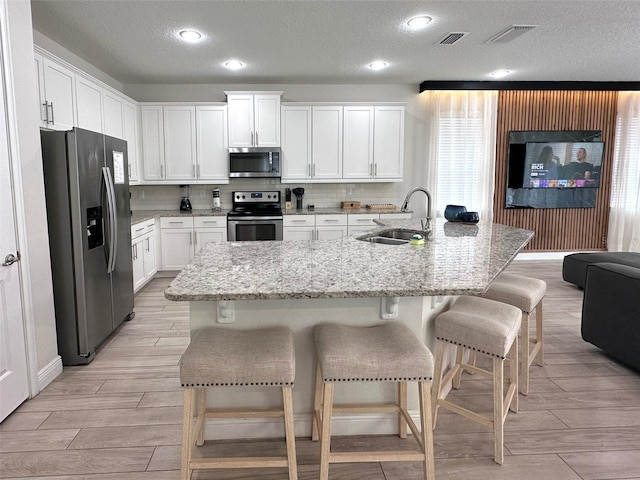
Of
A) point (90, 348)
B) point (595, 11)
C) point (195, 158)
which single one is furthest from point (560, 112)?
point (90, 348)

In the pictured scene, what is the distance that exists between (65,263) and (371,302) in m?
2.19

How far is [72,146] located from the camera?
9.36 ft

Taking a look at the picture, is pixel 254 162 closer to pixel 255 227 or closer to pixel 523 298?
pixel 255 227

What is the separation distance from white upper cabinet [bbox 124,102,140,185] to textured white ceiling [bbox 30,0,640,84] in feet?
1.46

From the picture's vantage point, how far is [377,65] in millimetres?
4895

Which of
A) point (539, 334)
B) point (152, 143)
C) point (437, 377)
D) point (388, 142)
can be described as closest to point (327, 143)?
point (388, 142)

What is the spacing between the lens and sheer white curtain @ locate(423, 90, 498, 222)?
5.99 meters

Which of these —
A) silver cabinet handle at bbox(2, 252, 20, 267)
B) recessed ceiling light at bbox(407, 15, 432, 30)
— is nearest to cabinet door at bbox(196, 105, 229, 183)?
recessed ceiling light at bbox(407, 15, 432, 30)

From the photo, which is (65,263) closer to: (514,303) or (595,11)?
(514,303)

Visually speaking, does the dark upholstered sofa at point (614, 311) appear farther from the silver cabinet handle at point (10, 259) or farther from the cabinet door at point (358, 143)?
the silver cabinet handle at point (10, 259)

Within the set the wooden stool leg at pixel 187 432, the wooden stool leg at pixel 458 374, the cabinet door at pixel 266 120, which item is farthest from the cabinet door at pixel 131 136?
the wooden stool leg at pixel 458 374

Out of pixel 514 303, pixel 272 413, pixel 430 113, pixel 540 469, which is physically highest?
pixel 430 113

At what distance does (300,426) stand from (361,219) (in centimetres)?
366

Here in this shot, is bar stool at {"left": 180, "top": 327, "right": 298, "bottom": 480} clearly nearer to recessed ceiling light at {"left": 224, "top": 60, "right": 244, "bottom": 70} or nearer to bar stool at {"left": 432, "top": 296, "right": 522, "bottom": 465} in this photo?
bar stool at {"left": 432, "top": 296, "right": 522, "bottom": 465}
